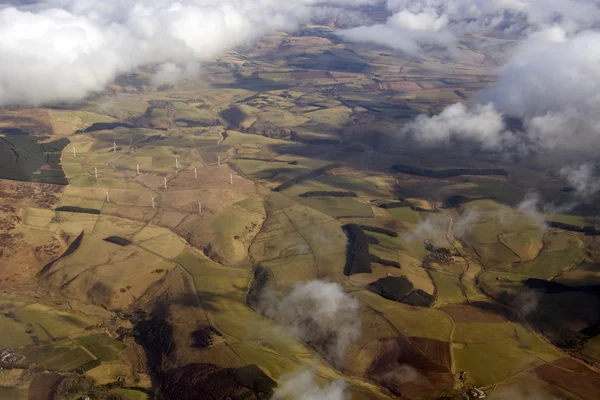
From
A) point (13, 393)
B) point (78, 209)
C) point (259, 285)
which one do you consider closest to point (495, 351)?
point (259, 285)

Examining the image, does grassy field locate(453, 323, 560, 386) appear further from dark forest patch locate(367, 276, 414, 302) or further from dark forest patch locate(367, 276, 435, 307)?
dark forest patch locate(367, 276, 414, 302)

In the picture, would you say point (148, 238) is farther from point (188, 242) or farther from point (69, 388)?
point (69, 388)

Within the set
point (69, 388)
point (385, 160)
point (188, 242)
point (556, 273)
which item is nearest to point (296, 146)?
point (385, 160)

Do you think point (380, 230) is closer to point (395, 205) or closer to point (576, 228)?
point (395, 205)

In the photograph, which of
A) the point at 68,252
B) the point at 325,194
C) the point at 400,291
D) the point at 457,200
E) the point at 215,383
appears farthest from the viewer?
the point at 325,194

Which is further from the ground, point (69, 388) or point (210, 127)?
point (69, 388)

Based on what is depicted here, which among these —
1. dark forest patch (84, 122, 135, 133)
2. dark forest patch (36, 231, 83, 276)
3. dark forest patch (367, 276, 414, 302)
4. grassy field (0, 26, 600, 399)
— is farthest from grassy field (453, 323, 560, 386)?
dark forest patch (84, 122, 135, 133)

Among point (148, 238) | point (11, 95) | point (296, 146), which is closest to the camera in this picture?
point (148, 238)
